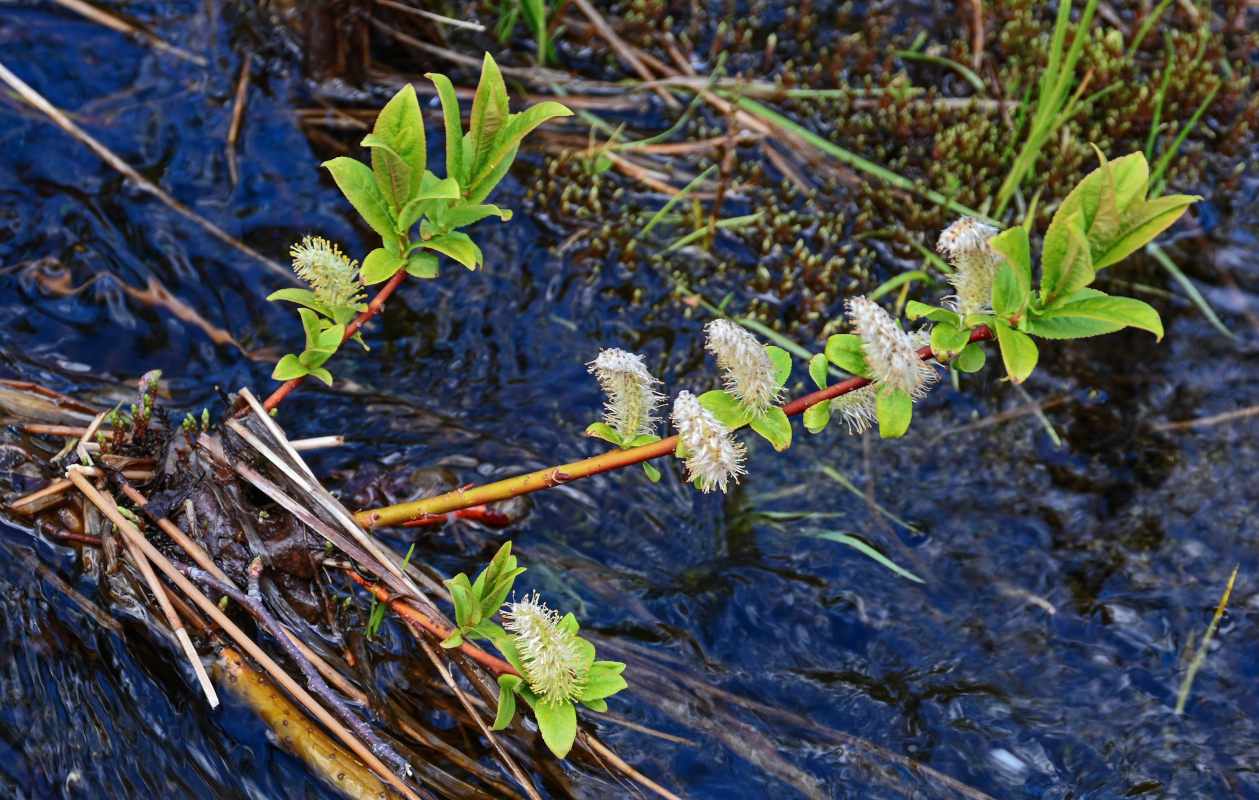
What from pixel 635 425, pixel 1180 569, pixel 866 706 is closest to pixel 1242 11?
pixel 1180 569

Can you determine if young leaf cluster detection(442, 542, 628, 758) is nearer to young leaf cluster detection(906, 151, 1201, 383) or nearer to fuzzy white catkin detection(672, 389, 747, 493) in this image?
fuzzy white catkin detection(672, 389, 747, 493)

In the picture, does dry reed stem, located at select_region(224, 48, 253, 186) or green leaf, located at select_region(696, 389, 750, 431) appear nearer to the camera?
green leaf, located at select_region(696, 389, 750, 431)

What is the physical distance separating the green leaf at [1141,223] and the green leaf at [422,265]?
1460mm

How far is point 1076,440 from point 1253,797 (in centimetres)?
140

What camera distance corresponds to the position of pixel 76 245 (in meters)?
3.54

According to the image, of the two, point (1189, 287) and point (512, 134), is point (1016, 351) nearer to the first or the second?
point (512, 134)

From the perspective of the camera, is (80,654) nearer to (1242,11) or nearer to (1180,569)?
(1180,569)

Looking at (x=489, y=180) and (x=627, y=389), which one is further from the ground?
(x=489, y=180)

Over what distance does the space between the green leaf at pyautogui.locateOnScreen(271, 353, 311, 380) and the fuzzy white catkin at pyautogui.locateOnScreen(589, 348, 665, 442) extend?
0.73m

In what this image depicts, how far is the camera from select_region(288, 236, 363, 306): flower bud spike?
221cm

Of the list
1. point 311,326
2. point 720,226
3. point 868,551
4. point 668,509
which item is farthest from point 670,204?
point 311,326

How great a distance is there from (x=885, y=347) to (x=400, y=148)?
1143 mm

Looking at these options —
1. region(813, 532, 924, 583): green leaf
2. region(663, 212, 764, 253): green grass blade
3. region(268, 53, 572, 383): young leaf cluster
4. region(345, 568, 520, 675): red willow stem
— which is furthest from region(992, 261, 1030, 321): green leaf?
region(663, 212, 764, 253): green grass blade

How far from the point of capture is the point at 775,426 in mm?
2086
